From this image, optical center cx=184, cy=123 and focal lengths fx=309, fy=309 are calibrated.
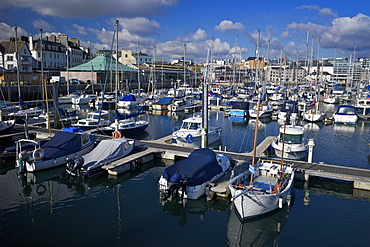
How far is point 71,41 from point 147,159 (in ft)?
351

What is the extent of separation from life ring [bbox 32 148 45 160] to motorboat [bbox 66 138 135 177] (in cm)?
235

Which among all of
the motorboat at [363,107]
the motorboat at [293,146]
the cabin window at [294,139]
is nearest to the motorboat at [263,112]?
the motorboat at [363,107]

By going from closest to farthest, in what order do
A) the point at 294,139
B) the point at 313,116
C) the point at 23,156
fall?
the point at 23,156
the point at 294,139
the point at 313,116

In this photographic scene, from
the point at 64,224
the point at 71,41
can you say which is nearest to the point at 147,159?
the point at 64,224

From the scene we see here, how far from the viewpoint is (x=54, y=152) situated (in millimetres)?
22844

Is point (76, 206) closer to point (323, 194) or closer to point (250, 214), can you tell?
point (250, 214)

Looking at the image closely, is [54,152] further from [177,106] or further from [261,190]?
[177,106]

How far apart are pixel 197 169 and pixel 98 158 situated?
7939mm

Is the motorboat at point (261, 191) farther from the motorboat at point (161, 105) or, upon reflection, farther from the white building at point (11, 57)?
the white building at point (11, 57)

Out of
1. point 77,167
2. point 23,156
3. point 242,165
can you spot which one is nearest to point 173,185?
point 242,165

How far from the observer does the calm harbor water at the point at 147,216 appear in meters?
14.1

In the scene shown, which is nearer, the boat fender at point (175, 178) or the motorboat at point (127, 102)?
the boat fender at point (175, 178)

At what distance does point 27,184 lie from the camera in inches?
809

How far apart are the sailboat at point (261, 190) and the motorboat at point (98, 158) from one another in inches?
385
